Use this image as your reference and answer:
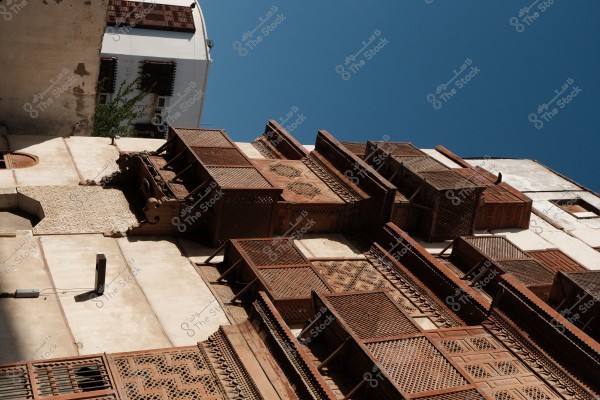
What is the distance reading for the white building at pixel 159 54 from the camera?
105 ft

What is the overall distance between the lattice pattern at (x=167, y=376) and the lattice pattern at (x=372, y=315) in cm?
213

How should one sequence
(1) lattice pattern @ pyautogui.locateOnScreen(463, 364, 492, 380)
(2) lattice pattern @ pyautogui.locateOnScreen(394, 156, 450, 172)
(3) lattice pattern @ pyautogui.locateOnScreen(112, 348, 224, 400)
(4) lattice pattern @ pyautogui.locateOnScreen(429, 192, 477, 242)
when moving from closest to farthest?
(3) lattice pattern @ pyautogui.locateOnScreen(112, 348, 224, 400)
(1) lattice pattern @ pyautogui.locateOnScreen(463, 364, 492, 380)
(4) lattice pattern @ pyautogui.locateOnScreen(429, 192, 477, 242)
(2) lattice pattern @ pyautogui.locateOnScreen(394, 156, 450, 172)

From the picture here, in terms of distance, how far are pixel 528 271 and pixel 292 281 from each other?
204 inches

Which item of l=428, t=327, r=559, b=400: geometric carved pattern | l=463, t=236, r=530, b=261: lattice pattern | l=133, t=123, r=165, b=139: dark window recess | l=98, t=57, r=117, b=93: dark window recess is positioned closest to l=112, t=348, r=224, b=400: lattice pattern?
l=428, t=327, r=559, b=400: geometric carved pattern

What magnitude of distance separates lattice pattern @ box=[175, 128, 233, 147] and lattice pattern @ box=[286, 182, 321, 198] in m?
1.58

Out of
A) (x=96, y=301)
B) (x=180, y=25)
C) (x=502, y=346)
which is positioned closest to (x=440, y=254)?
(x=502, y=346)

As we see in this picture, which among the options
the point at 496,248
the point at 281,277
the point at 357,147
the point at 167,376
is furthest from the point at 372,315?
the point at 357,147

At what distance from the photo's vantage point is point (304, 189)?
54.3 ft

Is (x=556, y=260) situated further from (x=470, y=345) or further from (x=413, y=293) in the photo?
(x=470, y=345)

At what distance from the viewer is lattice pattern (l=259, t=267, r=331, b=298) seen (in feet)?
41.8

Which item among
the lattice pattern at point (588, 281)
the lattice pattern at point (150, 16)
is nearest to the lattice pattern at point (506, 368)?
the lattice pattern at point (588, 281)

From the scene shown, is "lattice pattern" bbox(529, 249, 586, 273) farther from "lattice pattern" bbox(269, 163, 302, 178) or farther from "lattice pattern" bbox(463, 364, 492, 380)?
"lattice pattern" bbox(463, 364, 492, 380)

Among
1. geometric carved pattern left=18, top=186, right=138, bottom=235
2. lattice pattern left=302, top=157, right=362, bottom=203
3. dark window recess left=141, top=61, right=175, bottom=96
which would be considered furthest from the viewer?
dark window recess left=141, top=61, right=175, bottom=96

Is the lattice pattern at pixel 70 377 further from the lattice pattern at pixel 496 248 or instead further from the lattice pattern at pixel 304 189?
the lattice pattern at pixel 496 248
